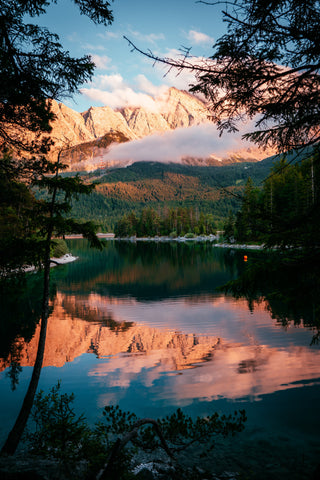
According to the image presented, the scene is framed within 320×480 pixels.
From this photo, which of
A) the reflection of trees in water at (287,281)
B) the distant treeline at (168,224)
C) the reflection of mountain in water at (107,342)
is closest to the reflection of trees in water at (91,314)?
the reflection of mountain in water at (107,342)

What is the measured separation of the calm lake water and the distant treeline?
144091 millimetres

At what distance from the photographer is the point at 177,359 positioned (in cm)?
1545

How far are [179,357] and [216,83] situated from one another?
13542 mm

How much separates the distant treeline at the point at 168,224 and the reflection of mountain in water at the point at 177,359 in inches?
5907

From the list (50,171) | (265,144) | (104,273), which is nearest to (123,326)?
(50,171)

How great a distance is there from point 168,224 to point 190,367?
163 metres

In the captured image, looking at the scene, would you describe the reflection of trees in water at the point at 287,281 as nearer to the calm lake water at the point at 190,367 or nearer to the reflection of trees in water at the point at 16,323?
the calm lake water at the point at 190,367

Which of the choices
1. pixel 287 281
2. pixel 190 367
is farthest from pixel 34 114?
pixel 190 367

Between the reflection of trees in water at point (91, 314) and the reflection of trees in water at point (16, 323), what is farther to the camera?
the reflection of trees in water at point (91, 314)

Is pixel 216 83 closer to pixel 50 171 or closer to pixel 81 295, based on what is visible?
pixel 50 171

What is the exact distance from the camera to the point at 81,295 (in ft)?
107

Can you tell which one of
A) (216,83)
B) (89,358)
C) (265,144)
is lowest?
(89,358)

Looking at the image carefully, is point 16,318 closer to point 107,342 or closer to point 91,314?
point 107,342

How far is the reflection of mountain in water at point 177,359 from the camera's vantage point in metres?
12.3
